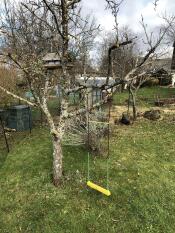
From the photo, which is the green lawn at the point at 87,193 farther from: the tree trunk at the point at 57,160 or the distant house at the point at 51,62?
the distant house at the point at 51,62

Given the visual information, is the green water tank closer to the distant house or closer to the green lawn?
the green lawn

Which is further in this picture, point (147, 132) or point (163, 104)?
point (163, 104)

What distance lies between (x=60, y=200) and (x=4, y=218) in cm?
126

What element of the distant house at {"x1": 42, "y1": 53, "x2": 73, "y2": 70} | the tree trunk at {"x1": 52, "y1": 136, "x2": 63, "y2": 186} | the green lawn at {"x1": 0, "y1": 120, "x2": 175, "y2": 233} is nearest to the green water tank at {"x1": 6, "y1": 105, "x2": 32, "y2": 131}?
the green lawn at {"x1": 0, "y1": 120, "x2": 175, "y2": 233}

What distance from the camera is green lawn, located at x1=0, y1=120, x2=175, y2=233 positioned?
211 inches

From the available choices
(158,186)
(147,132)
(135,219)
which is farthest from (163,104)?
(135,219)

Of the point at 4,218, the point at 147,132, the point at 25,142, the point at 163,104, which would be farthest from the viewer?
the point at 163,104

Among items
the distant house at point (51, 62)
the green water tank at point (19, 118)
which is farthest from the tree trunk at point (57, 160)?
the green water tank at point (19, 118)

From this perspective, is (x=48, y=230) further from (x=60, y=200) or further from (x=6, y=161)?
(x=6, y=161)

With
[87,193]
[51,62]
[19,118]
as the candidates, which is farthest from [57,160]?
[19,118]

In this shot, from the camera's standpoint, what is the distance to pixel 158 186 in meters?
6.58

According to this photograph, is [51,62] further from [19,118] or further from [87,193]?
[19,118]

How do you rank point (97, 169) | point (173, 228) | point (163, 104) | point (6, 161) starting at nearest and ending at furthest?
1. point (173, 228)
2. point (97, 169)
3. point (6, 161)
4. point (163, 104)

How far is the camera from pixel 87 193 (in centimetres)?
625
